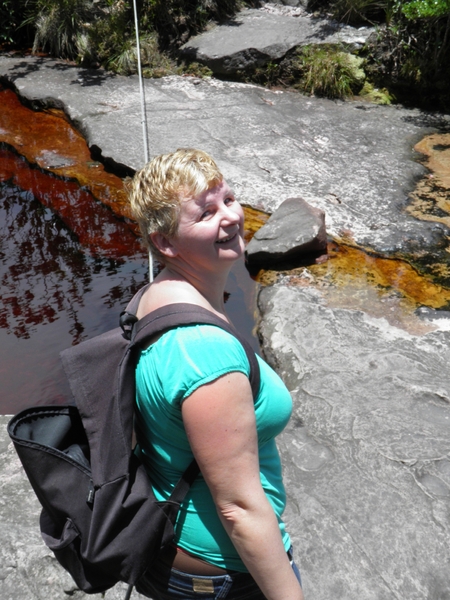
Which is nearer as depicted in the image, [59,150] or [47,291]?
[47,291]

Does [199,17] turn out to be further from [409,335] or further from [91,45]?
[409,335]

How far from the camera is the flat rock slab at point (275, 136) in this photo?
16.8ft

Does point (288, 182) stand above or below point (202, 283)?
below

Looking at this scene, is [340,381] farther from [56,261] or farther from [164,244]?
[56,261]

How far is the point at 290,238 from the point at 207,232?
10.1 feet

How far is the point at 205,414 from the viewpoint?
121cm

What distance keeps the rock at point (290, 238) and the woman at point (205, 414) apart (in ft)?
9.69

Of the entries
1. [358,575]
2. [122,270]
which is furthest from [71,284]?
[358,575]

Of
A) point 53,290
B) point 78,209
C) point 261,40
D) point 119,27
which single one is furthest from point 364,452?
point 119,27

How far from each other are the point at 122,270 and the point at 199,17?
5.07m

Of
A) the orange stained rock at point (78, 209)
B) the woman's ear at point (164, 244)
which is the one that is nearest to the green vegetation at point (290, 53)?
the orange stained rock at point (78, 209)

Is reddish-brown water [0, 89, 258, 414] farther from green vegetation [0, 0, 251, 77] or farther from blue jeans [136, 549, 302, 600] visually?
blue jeans [136, 549, 302, 600]

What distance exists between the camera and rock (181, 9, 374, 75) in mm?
7492

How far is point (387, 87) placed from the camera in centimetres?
727
